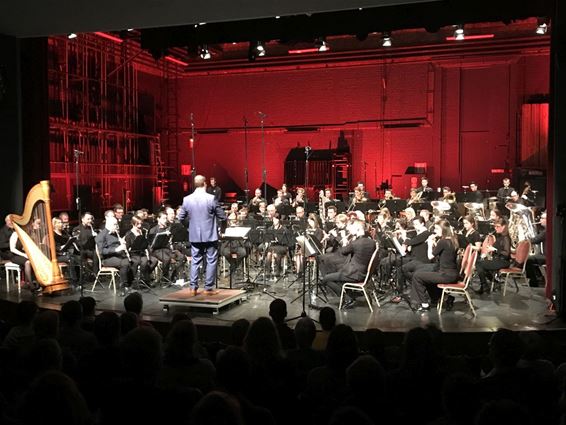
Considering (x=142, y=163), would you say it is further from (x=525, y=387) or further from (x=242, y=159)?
(x=525, y=387)

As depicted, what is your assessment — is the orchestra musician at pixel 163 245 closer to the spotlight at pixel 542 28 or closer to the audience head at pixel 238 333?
the audience head at pixel 238 333

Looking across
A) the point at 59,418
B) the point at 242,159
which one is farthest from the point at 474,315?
the point at 242,159

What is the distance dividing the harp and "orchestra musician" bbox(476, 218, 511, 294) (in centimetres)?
638

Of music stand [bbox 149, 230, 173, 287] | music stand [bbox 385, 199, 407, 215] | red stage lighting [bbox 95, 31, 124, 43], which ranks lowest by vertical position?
music stand [bbox 149, 230, 173, 287]

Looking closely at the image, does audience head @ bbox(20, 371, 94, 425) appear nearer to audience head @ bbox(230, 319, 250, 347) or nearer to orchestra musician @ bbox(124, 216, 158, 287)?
audience head @ bbox(230, 319, 250, 347)

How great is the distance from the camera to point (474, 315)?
7.68m

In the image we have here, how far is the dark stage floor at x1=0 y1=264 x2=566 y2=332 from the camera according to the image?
23.7ft

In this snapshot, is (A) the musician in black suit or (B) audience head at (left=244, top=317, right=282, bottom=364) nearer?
(B) audience head at (left=244, top=317, right=282, bottom=364)

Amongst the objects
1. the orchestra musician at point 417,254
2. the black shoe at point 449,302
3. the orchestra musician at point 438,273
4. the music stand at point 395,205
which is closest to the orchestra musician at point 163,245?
the orchestra musician at point 417,254

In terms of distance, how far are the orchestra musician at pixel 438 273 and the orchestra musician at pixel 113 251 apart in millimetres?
4531

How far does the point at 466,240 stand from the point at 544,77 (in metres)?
10.9

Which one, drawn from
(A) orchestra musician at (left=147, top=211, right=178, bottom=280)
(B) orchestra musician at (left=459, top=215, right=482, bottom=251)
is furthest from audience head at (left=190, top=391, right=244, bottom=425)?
(A) orchestra musician at (left=147, top=211, right=178, bottom=280)

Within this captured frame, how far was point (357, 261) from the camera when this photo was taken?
8109 millimetres

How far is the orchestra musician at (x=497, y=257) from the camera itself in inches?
354
